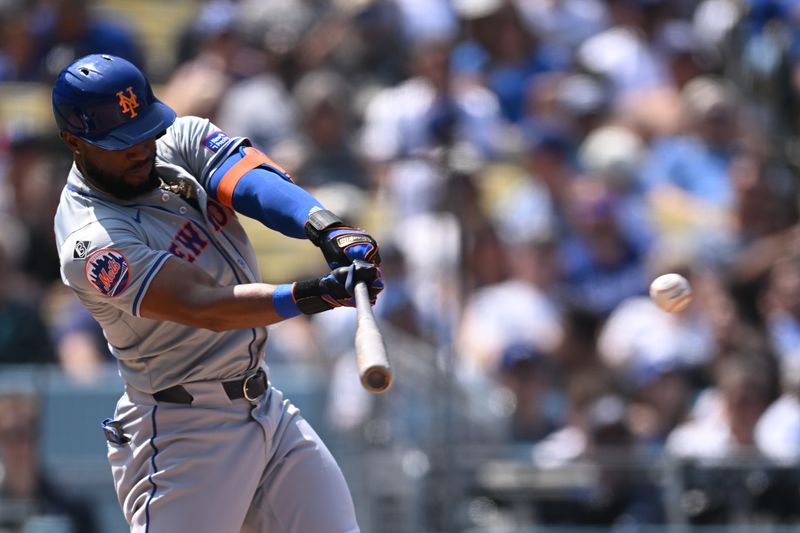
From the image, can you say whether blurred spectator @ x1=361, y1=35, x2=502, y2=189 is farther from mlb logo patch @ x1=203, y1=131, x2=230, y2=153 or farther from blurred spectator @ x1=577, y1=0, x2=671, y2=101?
mlb logo patch @ x1=203, y1=131, x2=230, y2=153

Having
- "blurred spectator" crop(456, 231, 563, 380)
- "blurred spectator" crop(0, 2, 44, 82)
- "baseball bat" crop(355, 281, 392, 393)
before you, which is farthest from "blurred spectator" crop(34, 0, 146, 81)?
"baseball bat" crop(355, 281, 392, 393)

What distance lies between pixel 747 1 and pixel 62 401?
476cm

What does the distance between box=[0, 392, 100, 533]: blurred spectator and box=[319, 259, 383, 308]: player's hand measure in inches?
135

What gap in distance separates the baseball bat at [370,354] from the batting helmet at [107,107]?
2.51ft

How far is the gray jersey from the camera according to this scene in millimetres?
3350

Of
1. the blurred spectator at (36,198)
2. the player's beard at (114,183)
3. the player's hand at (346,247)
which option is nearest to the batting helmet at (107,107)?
the player's beard at (114,183)

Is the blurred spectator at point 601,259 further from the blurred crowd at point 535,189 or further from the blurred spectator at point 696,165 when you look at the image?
the blurred spectator at point 696,165

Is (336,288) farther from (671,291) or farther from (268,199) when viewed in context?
(671,291)

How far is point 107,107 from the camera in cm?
336

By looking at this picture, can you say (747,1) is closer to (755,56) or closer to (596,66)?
(755,56)

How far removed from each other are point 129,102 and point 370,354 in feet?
3.33

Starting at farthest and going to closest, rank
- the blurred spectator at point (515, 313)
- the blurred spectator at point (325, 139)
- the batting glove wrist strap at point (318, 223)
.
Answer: the blurred spectator at point (325, 139) < the blurred spectator at point (515, 313) < the batting glove wrist strap at point (318, 223)

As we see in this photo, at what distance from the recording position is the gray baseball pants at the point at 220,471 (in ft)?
11.4

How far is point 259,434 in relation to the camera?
3582 millimetres
